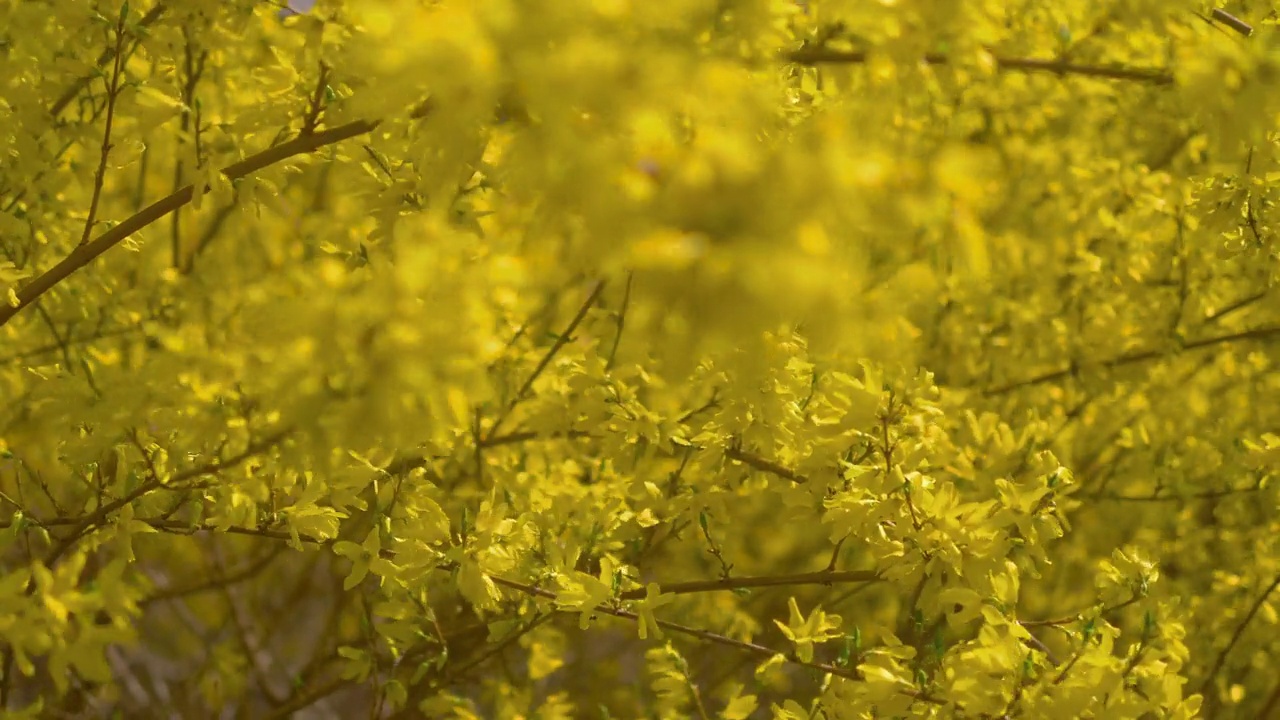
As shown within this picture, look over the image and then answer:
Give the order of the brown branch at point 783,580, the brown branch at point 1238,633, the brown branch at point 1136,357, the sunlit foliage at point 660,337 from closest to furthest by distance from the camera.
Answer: the sunlit foliage at point 660,337 → the brown branch at point 783,580 → the brown branch at point 1238,633 → the brown branch at point 1136,357

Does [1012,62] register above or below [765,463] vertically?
above

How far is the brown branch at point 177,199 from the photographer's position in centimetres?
118

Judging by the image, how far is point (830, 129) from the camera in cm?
80

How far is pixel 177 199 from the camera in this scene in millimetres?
1238

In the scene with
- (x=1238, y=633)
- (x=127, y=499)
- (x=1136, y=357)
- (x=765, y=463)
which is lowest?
(x=1238, y=633)

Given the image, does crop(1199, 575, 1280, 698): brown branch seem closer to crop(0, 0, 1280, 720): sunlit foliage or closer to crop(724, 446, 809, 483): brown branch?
crop(0, 0, 1280, 720): sunlit foliage

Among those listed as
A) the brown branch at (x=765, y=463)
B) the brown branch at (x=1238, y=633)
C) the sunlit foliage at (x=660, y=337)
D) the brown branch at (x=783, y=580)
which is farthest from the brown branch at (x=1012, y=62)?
the brown branch at (x=1238, y=633)

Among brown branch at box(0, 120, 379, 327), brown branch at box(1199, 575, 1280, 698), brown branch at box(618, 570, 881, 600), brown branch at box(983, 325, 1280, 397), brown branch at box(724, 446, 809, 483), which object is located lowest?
brown branch at box(1199, 575, 1280, 698)

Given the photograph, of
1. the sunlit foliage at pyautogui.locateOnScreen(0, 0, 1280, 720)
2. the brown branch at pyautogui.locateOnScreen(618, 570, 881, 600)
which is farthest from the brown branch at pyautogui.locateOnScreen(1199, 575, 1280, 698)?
the brown branch at pyautogui.locateOnScreen(618, 570, 881, 600)

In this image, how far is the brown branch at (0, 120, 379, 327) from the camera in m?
1.18

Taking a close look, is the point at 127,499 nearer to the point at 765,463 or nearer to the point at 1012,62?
the point at 765,463

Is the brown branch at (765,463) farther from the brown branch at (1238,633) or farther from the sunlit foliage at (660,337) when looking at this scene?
the brown branch at (1238,633)

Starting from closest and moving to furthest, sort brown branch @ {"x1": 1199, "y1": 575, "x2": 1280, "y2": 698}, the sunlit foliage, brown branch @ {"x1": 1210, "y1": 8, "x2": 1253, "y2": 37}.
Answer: the sunlit foliage → brown branch @ {"x1": 1210, "y1": 8, "x2": 1253, "y2": 37} → brown branch @ {"x1": 1199, "y1": 575, "x2": 1280, "y2": 698}

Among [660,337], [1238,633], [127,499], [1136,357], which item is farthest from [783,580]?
[1136,357]
